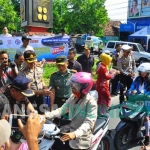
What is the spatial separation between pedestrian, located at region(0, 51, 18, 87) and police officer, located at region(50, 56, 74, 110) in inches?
28.6

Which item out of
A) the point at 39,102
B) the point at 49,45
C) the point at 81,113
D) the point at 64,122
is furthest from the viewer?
the point at 49,45

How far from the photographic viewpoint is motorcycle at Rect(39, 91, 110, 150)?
2372mm

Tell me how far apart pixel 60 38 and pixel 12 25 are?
22.4 metres

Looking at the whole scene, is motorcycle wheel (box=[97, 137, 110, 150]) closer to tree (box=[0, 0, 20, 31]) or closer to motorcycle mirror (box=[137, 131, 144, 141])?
motorcycle mirror (box=[137, 131, 144, 141])

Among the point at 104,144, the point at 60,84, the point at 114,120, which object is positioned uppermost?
the point at 60,84

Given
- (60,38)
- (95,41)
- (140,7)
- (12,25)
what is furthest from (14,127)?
(140,7)

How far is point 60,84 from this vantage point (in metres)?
4.29

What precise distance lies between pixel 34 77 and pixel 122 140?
6.05 feet

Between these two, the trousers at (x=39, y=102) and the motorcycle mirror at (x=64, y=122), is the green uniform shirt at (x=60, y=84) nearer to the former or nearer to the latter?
the trousers at (x=39, y=102)

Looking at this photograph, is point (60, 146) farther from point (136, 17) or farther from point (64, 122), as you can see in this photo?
point (136, 17)

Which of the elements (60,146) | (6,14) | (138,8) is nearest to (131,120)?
(60,146)

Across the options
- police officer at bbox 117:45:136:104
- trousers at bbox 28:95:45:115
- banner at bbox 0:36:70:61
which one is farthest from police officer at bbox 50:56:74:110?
banner at bbox 0:36:70:61

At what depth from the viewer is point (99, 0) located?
36.8 meters

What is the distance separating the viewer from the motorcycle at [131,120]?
403 centimetres
